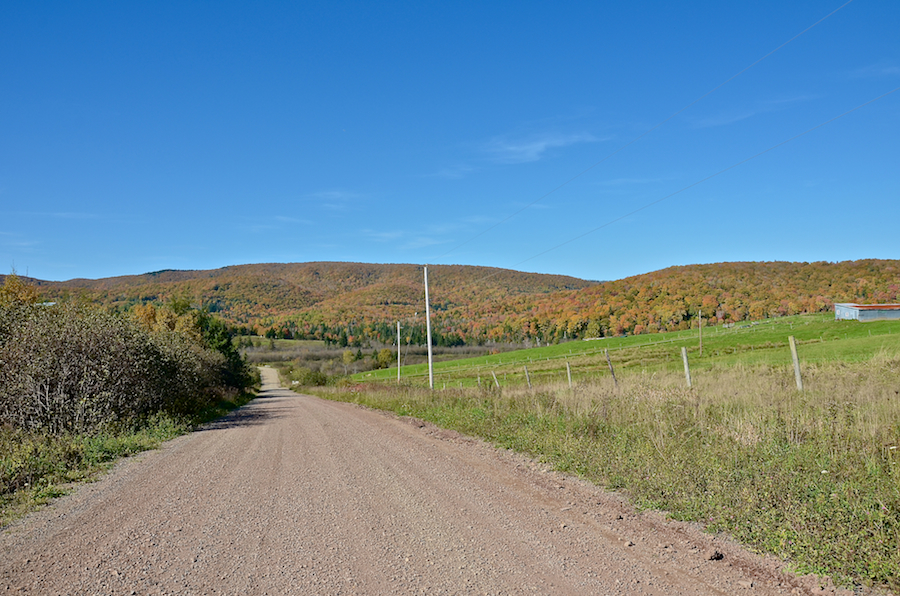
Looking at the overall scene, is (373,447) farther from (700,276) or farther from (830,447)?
(700,276)

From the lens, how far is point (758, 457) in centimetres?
694

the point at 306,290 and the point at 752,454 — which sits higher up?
the point at 306,290

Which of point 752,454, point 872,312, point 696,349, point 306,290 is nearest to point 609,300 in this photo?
point 872,312

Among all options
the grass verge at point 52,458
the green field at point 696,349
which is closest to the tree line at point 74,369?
the grass verge at point 52,458

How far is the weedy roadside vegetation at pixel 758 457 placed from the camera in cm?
482

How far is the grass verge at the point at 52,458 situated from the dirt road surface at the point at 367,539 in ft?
1.77

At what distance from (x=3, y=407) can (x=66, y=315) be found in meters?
2.70

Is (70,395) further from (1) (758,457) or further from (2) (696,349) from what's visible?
(2) (696,349)

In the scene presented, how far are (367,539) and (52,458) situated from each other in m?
8.06

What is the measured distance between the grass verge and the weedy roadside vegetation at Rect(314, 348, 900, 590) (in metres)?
7.60

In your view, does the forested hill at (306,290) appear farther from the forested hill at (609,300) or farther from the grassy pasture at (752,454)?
the grassy pasture at (752,454)

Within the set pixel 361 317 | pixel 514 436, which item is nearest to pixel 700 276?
pixel 361 317

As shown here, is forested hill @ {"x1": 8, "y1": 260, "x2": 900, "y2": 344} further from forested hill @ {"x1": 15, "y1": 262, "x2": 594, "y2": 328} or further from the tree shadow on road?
the tree shadow on road

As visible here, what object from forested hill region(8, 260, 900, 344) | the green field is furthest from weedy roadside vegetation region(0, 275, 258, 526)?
forested hill region(8, 260, 900, 344)
